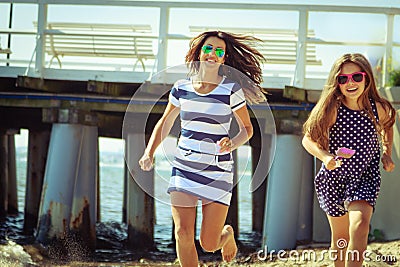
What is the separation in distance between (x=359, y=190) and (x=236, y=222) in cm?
1167

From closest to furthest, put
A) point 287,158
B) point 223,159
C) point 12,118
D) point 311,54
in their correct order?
point 223,159 → point 287,158 → point 311,54 → point 12,118

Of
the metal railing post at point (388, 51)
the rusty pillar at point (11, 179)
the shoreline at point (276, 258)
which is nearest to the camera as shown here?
the shoreline at point (276, 258)

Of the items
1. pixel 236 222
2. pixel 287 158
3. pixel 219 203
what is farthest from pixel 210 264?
pixel 236 222

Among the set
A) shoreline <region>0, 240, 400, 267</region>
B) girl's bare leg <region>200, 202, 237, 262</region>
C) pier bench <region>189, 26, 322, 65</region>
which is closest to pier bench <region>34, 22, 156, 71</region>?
pier bench <region>189, 26, 322, 65</region>

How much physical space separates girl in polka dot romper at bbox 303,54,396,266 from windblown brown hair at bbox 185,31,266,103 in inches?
18.6

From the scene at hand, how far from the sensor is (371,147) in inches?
225

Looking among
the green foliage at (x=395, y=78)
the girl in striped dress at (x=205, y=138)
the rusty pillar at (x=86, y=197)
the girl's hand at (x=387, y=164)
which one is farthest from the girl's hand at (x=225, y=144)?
the rusty pillar at (x=86, y=197)

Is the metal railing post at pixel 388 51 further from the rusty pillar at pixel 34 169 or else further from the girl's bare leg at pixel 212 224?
the rusty pillar at pixel 34 169


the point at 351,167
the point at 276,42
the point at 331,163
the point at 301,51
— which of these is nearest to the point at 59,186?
the point at 276,42

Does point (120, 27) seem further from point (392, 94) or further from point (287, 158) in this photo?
point (392, 94)

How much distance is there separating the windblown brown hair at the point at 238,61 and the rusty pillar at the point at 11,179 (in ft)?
50.2

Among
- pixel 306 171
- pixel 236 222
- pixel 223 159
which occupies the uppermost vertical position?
pixel 223 159

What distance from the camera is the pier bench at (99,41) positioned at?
12.9 metres

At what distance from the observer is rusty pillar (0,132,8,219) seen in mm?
19391
